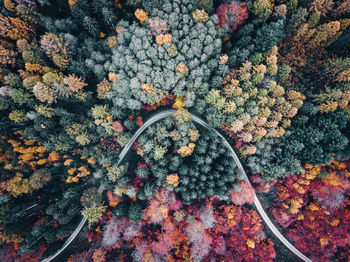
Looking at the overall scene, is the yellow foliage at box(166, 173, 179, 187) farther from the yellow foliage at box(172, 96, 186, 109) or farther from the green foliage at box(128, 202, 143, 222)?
the yellow foliage at box(172, 96, 186, 109)

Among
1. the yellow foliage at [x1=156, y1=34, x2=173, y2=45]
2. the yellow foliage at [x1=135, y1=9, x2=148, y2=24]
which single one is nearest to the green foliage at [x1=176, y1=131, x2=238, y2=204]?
the yellow foliage at [x1=156, y1=34, x2=173, y2=45]

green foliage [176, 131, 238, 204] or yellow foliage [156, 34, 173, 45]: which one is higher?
yellow foliage [156, 34, 173, 45]

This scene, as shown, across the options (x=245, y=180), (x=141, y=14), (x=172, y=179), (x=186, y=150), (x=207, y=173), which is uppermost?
(x=141, y=14)

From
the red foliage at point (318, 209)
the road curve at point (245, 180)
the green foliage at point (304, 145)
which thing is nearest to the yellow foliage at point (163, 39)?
the road curve at point (245, 180)

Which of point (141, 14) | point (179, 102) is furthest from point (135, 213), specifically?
point (141, 14)

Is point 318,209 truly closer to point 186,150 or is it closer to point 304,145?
point 304,145

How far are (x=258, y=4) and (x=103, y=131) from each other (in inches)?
1623

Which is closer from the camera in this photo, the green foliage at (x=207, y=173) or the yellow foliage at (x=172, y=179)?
the yellow foliage at (x=172, y=179)

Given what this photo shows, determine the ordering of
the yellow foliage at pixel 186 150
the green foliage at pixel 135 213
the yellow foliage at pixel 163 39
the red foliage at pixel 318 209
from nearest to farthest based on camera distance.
→ the yellow foliage at pixel 163 39, the red foliage at pixel 318 209, the green foliage at pixel 135 213, the yellow foliage at pixel 186 150

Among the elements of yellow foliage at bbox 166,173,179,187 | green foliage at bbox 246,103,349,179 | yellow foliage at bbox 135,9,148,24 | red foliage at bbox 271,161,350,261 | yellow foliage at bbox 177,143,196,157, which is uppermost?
yellow foliage at bbox 135,9,148,24

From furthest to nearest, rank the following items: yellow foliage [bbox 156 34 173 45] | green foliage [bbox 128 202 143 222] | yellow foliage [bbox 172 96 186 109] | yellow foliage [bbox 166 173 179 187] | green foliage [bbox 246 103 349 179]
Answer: yellow foliage [bbox 172 96 186 109]
green foliage [bbox 128 202 143 222]
green foliage [bbox 246 103 349 179]
yellow foliage [bbox 166 173 179 187]
yellow foliage [bbox 156 34 173 45]

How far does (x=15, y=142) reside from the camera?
38.2 metres

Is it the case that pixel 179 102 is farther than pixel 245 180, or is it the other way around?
pixel 245 180

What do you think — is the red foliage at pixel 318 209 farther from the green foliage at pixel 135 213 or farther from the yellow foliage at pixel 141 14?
the yellow foliage at pixel 141 14
